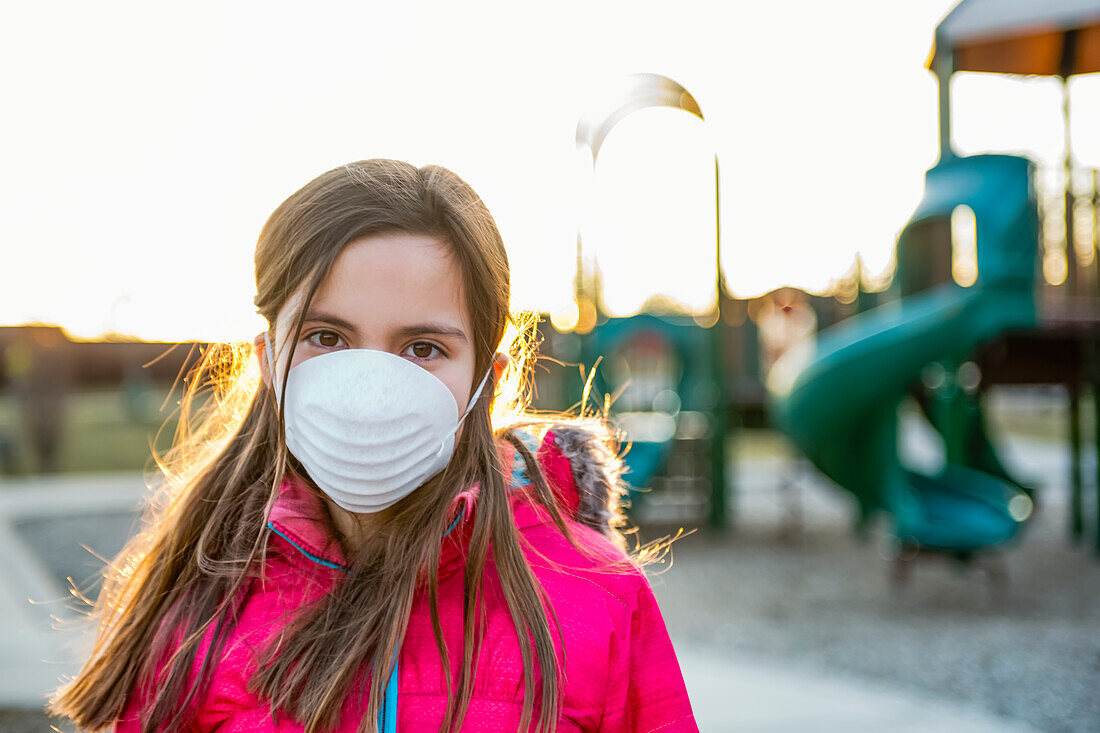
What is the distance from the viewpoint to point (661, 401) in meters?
13.0

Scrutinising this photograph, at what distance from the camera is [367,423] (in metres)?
1.39

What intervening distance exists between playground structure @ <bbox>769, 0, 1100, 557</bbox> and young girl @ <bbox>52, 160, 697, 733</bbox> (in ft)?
15.5

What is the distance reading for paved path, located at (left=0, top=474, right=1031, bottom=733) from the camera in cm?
325

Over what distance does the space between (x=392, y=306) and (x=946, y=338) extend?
5389mm

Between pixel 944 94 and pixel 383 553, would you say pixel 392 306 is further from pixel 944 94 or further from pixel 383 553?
pixel 944 94

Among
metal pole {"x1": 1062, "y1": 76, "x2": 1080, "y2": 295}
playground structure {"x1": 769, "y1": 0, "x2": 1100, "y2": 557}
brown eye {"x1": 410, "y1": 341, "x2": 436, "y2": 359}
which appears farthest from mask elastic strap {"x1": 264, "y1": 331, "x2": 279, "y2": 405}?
metal pole {"x1": 1062, "y1": 76, "x2": 1080, "y2": 295}

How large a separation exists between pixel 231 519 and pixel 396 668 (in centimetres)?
47

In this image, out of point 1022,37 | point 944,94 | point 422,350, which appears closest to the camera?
point 422,350

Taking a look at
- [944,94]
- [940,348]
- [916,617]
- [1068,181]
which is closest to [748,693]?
[916,617]

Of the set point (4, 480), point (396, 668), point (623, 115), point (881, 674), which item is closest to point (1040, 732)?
point (881, 674)

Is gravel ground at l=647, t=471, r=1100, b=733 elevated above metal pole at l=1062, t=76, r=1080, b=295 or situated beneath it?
situated beneath

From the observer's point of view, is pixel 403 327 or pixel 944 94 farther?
pixel 944 94

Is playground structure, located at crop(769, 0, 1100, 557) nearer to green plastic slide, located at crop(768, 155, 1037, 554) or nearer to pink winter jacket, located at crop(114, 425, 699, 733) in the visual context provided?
green plastic slide, located at crop(768, 155, 1037, 554)

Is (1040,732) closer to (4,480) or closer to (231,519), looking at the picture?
(231,519)
